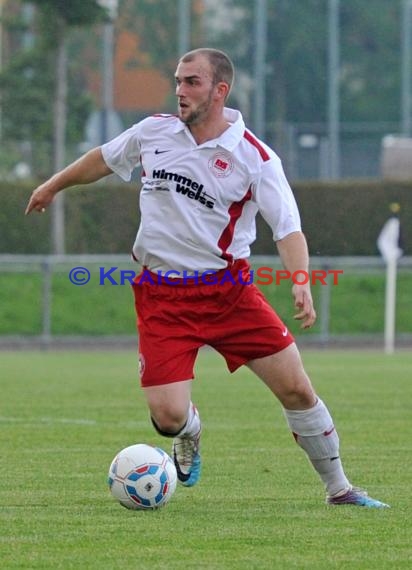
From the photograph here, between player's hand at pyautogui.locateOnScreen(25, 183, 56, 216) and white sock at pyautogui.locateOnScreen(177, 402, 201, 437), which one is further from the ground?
player's hand at pyautogui.locateOnScreen(25, 183, 56, 216)

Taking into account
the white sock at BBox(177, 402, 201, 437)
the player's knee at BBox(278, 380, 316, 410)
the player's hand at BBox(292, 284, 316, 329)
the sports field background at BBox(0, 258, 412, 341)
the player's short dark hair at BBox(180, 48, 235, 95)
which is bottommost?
the sports field background at BBox(0, 258, 412, 341)

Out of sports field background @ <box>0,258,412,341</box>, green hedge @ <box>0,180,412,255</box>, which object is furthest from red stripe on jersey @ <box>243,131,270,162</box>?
green hedge @ <box>0,180,412,255</box>

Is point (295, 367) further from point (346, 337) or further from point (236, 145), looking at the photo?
point (346, 337)

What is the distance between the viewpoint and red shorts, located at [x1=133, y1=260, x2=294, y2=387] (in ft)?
25.0

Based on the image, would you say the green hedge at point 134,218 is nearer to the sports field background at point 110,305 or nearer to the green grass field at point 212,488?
the sports field background at point 110,305

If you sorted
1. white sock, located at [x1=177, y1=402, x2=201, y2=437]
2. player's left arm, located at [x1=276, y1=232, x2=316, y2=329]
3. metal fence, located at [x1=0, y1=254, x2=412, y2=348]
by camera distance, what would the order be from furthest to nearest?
1. metal fence, located at [x1=0, y1=254, x2=412, y2=348]
2. white sock, located at [x1=177, y1=402, x2=201, y2=437]
3. player's left arm, located at [x1=276, y1=232, x2=316, y2=329]

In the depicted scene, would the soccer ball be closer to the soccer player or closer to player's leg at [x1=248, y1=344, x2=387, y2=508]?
the soccer player

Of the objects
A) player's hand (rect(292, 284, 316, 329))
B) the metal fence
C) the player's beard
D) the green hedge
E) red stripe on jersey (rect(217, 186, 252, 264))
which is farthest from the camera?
the green hedge

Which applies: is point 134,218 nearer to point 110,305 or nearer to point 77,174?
point 110,305

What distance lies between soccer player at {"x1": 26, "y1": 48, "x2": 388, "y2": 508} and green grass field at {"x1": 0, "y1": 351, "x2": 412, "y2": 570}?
521 mm

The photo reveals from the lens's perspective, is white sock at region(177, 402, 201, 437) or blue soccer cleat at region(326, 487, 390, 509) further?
white sock at region(177, 402, 201, 437)

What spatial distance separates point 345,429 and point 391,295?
12533mm

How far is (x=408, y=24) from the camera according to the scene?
45781 mm

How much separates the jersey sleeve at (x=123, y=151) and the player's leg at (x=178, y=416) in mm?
1153
